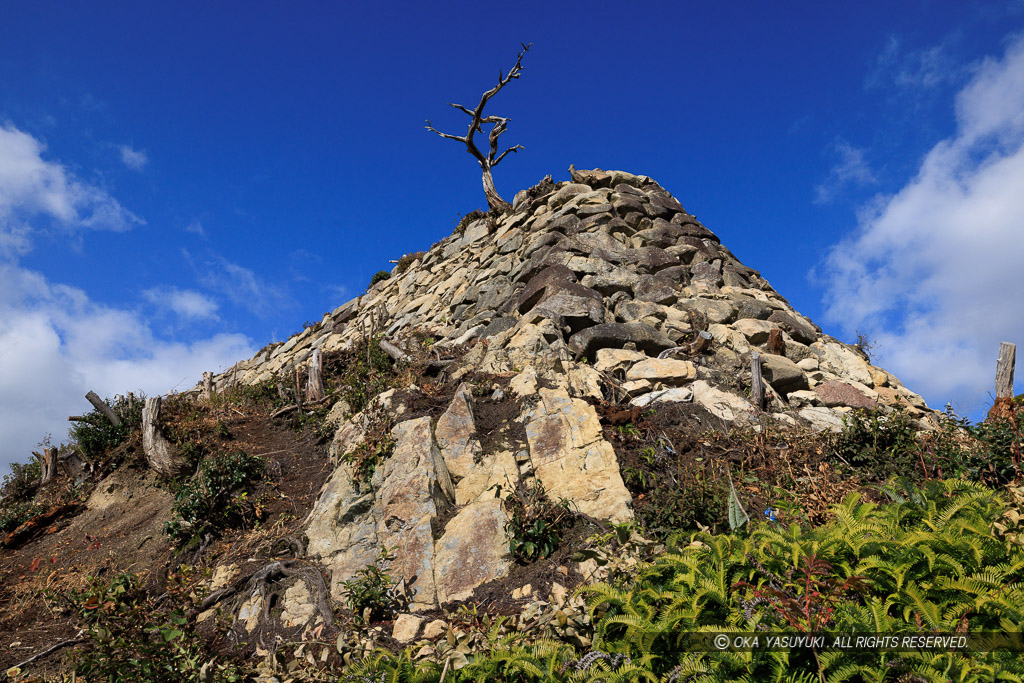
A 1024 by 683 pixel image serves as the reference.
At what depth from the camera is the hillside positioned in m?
4.55

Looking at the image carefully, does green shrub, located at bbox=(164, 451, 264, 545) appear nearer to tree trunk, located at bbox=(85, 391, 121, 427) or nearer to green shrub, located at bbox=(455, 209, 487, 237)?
tree trunk, located at bbox=(85, 391, 121, 427)

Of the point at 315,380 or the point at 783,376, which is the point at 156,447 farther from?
the point at 783,376

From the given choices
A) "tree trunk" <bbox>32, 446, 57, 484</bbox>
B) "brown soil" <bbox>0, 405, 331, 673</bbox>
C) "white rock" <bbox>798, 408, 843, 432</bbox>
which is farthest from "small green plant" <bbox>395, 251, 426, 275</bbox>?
"white rock" <bbox>798, 408, 843, 432</bbox>

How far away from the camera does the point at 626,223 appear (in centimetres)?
1335

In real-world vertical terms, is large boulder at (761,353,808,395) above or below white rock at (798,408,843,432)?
above

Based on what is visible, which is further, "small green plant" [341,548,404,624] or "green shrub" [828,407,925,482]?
"green shrub" [828,407,925,482]

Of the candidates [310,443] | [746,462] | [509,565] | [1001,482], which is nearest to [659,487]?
[746,462]

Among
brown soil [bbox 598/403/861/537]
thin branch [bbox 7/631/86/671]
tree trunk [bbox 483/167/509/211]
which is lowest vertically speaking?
thin branch [bbox 7/631/86/671]

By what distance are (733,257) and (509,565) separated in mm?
11099

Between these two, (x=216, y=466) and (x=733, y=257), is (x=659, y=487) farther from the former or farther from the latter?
(x=733, y=257)

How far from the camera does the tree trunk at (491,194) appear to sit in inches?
743

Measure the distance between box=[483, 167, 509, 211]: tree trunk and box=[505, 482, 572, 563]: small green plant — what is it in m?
14.2

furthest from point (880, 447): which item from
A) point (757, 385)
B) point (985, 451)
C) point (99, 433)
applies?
point (99, 433)

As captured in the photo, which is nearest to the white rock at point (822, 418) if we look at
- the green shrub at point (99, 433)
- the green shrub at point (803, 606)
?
the green shrub at point (803, 606)
